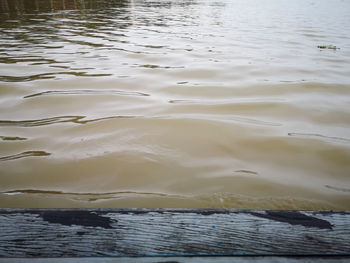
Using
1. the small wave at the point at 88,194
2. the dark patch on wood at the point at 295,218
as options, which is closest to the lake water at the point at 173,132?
the small wave at the point at 88,194

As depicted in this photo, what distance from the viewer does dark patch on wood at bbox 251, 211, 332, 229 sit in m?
1.20

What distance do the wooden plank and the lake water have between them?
27.2 inches

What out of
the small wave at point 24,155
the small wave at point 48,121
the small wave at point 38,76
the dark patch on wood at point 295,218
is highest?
the small wave at point 38,76

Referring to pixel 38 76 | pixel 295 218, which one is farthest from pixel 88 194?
pixel 38 76

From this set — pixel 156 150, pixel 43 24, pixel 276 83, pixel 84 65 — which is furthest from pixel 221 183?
pixel 43 24

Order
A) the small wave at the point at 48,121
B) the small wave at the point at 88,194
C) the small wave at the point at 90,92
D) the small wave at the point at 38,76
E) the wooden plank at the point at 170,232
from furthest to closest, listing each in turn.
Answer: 1. the small wave at the point at 38,76
2. the small wave at the point at 90,92
3. the small wave at the point at 48,121
4. the small wave at the point at 88,194
5. the wooden plank at the point at 170,232

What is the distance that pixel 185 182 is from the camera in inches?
84.6

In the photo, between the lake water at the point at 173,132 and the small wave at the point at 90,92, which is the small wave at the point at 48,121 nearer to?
the lake water at the point at 173,132

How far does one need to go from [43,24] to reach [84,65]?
770 centimetres

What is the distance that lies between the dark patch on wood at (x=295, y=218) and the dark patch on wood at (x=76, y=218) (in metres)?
0.73

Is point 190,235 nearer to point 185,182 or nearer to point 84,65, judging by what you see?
point 185,182

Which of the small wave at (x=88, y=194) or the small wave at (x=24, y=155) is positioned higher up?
the small wave at (x=24, y=155)

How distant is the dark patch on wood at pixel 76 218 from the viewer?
1161 millimetres

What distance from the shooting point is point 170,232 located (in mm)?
1138
